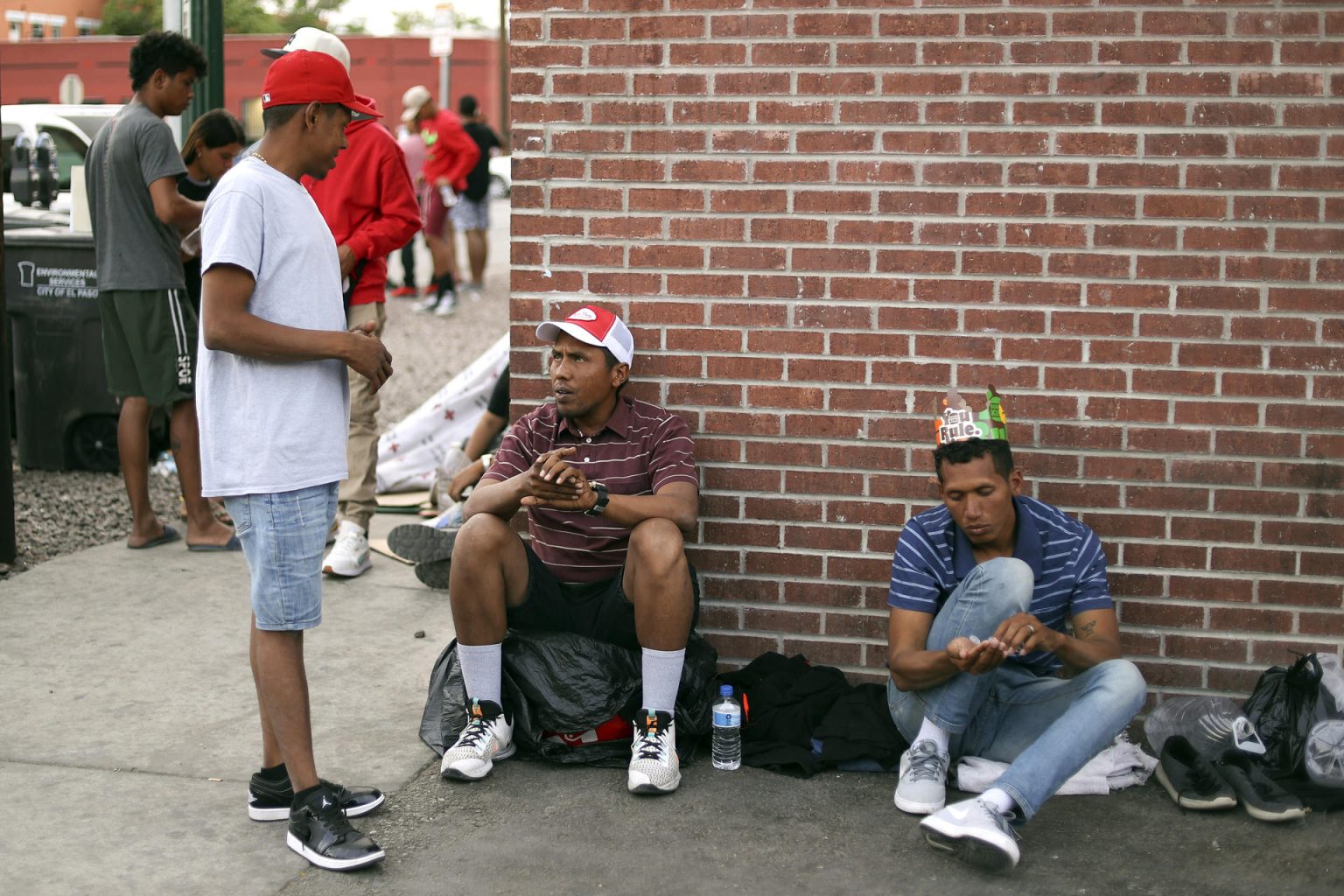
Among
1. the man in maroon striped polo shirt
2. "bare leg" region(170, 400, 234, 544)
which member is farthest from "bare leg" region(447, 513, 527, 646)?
"bare leg" region(170, 400, 234, 544)

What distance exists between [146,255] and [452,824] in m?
3.45

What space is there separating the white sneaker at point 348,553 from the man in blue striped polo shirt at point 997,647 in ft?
9.25

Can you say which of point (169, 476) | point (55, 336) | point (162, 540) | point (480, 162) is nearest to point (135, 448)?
point (162, 540)

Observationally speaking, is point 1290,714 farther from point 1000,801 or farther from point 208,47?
point 208,47

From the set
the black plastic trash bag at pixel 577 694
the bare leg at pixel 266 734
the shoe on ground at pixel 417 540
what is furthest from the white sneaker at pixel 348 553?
the bare leg at pixel 266 734

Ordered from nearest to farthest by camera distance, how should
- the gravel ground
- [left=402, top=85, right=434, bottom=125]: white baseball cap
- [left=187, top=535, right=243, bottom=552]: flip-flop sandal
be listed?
[left=187, top=535, right=243, bottom=552]: flip-flop sandal
the gravel ground
[left=402, top=85, right=434, bottom=125]: white baseball cap

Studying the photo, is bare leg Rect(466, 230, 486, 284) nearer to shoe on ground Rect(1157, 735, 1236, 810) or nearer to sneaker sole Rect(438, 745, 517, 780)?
sneaker sole Rect(438, 745, 517, 780)

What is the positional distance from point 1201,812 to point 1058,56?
7.19 ft

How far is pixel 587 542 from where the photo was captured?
4.30 metres

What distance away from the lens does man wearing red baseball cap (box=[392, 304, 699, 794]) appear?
398cm

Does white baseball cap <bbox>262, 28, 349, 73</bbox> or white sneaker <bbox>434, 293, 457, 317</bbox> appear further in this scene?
white sneaker <bbox>434, 293, 457, 317</bbox>

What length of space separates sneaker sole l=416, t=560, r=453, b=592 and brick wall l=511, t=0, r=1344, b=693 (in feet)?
4.72

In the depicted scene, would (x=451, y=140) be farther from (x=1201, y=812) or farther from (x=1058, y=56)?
(x=1201, y=812)

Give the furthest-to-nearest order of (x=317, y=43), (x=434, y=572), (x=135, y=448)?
(x=135, y=448) < (x=434, y=572) < (x=317, y=43)
